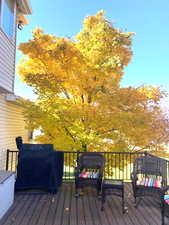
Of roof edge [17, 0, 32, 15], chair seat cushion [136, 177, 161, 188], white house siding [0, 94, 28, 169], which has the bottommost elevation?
chair seat cushion [136, 177, 161, 188]

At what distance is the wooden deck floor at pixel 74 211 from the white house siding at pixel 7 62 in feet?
9.08

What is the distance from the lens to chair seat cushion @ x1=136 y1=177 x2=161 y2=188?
3.57 meters

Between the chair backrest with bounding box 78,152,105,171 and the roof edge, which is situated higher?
the roof edge

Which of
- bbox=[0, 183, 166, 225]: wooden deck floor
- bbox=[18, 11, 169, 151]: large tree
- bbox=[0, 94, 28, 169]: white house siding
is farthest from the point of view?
bbox=[0, 94, 28, 169]: white house siding

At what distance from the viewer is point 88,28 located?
18.6ft

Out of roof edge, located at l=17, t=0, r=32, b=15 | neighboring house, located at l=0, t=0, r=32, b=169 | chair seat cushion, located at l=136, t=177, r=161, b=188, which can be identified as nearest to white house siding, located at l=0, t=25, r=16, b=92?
neighboring house, located at l=0, t=0, r=32, b=169

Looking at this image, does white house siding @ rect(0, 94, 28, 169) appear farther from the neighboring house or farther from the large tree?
the large tree

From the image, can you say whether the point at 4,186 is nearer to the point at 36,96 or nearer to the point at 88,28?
the point at 36,96

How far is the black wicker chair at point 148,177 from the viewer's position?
11.7ft

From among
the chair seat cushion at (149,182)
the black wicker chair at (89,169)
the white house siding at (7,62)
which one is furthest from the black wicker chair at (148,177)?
the white house siding at (7,62)

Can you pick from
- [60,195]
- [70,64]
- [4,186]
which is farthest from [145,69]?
[4,186]

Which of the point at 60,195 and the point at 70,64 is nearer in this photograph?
the point at 60,195

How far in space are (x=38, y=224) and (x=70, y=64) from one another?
3.85 metres

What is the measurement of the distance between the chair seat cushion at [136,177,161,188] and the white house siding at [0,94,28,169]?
12.1 feet
